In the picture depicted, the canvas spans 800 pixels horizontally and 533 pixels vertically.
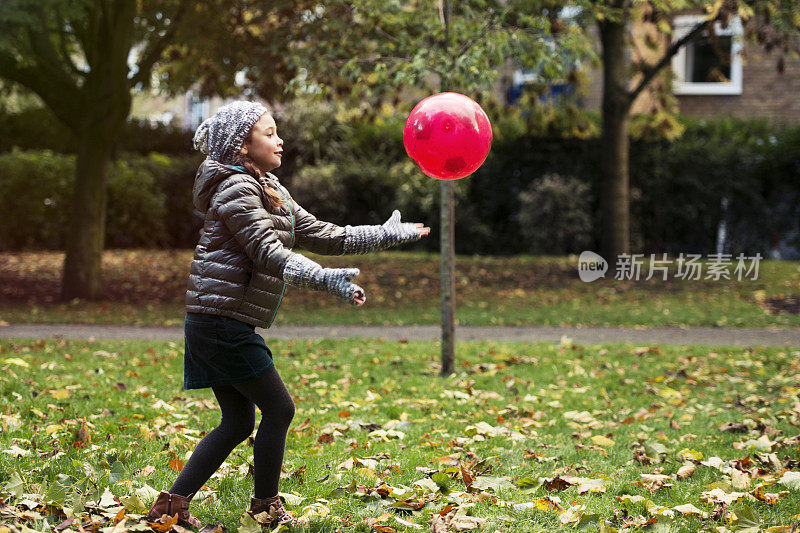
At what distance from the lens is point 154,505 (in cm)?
343

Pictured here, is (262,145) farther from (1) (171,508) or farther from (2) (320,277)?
(1) (171,508)

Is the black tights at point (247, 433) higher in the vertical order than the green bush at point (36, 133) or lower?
lower

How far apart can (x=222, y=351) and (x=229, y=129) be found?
0.89m

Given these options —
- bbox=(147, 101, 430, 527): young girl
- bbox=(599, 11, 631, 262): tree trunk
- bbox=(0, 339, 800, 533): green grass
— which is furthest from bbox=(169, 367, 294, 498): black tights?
bbox=(599, 11, 631, 262): tree trunk

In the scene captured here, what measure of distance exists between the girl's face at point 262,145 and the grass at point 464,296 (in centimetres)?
→ 698

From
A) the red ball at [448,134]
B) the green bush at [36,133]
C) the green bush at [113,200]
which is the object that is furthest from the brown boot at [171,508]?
the green bush at [36,133]

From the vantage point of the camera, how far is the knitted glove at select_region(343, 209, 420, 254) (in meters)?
3.55

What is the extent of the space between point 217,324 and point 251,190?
1.79 feet

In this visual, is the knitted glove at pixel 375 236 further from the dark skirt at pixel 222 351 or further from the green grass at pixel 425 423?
the green grass at pixel 425 423

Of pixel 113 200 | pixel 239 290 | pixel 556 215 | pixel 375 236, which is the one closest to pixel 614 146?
pixel 556 215

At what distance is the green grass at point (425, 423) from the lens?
380 centimetres

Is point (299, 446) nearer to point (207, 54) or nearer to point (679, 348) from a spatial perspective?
point (679, 348)

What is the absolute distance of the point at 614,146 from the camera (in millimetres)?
13812

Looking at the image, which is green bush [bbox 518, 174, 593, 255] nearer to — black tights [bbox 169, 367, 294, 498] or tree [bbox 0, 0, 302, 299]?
tree [bbox 0, 0, 302, 299]
